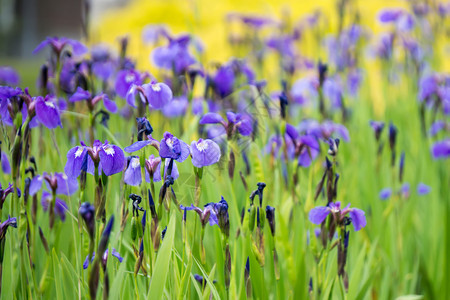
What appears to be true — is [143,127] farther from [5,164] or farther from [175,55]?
[175,55]

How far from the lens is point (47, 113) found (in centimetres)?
142

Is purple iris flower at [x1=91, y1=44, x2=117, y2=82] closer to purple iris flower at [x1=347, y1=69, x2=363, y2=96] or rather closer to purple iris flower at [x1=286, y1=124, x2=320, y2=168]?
purple iris flower at [x1=286, y1=124, x2=320, y2=168]

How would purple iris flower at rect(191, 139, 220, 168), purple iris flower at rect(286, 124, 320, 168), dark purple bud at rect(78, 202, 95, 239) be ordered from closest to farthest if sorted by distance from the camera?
dark purple bud at rect(78, 202, 95, 239)
purple iris flower at rect(191, 139, 220, 168)
purple iris flower at rect(286, 124, 320, 168)

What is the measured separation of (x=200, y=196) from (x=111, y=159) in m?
0.36

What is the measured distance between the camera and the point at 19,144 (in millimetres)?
1251

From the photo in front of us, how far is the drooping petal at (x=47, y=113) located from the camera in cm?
140

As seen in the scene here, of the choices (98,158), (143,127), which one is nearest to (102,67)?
(143,127)

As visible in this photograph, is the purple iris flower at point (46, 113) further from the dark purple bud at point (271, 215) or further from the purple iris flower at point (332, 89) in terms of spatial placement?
the purple iris flower at point (332, 89)

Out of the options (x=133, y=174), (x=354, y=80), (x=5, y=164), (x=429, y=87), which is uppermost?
(x=354, y=80)

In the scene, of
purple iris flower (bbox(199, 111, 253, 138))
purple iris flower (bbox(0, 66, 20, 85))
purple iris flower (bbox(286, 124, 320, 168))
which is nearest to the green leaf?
purple iris flower (bbox(199, 111, 253, 138))

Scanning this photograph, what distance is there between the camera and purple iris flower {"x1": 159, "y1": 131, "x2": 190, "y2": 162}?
48.8 inches

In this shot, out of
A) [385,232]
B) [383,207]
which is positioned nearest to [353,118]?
[383,207]

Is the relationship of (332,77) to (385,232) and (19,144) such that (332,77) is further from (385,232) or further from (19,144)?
(19,144)

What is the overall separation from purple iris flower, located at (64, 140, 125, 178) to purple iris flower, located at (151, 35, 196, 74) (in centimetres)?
132
